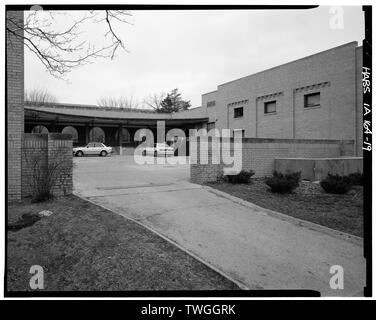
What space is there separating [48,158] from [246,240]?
231 inches

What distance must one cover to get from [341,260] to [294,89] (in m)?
19.3

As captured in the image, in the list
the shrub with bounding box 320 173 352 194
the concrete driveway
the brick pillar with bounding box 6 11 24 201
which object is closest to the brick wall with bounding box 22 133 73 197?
the brick pillar with bounding box 6 11 24 201

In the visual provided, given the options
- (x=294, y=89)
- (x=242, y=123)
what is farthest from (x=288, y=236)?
(x=242, y=123)

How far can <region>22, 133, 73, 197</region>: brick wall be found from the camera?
24.2ft

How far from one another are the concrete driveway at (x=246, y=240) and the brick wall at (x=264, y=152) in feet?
7.64

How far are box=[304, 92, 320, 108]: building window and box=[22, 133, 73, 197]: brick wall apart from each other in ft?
57.9

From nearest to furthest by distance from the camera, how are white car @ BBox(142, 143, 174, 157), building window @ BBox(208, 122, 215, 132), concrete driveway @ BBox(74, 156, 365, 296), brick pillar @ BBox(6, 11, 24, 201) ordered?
concrete driveway @ BBox(74, 156, 365, 296) < brick pillar @ BBox(6, 11, 24, 201) < white car @ BBox(142, 143, 174, 157) < building window @ BBox(208, 122, 215, 132)

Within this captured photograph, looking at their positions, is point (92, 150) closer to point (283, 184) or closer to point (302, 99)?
point (302, 99)

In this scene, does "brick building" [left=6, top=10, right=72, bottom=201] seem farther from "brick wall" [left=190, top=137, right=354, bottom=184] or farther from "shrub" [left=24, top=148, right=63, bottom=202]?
"brick wall" [left=190, top=137, right=354, bottom=184]

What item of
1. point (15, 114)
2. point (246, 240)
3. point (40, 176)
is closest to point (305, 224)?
point (246, 240)

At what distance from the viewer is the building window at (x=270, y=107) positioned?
2332 centimetres

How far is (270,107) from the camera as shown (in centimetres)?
2380

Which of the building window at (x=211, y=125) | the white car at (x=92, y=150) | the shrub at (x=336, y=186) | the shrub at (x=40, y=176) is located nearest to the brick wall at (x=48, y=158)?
the shrub at (x=40, y=176)
